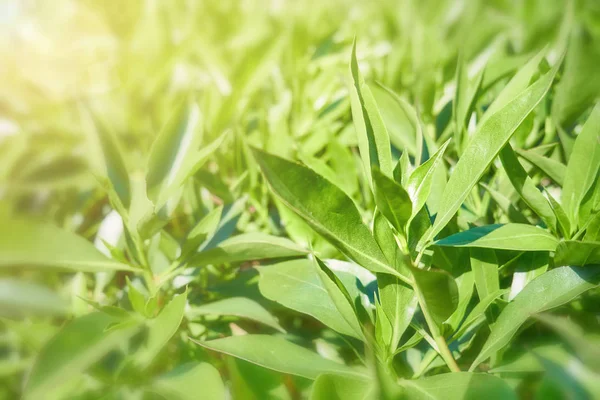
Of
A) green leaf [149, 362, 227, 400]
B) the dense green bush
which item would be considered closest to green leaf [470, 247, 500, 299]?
the dense green bush

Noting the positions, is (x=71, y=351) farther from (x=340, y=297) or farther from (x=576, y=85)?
(x=576, y=85)

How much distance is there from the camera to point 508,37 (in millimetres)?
848

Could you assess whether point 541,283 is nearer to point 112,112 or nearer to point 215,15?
point 112,112

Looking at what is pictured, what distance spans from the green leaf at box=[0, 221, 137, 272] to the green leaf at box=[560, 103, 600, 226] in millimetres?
387

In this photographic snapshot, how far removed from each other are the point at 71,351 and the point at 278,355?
0.51ft

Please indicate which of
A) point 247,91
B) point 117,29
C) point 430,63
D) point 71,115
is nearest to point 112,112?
point 71,115

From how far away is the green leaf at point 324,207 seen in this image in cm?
31

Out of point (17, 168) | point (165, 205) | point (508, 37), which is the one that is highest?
point (508, 37)

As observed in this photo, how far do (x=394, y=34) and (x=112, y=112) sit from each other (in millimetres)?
593

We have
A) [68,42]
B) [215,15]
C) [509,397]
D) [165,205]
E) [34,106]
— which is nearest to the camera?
[509,397]

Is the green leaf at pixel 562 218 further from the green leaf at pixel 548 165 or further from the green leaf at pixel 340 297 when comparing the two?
the green leaf at pixel 340 297

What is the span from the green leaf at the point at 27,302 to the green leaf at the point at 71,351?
0.08ft

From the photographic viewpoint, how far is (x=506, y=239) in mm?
368

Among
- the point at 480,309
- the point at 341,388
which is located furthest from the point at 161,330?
the point at 480,309
